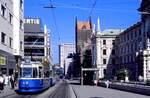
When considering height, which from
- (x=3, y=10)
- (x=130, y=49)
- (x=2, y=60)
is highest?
(x=3, y=10)

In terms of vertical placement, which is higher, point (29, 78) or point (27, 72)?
point (27, 72)

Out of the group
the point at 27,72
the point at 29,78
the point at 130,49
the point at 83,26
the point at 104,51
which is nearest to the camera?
the point at 29,78

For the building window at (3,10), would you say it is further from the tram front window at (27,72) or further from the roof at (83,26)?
the roof at (83,26)

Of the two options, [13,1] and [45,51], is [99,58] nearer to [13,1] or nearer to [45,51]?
[45,51]

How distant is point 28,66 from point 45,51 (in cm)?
9458

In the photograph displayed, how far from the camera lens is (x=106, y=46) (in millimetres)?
140500

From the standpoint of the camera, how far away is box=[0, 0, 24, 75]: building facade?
178 feet

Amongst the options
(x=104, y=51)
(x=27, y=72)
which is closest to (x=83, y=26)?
(x=104, y=51)

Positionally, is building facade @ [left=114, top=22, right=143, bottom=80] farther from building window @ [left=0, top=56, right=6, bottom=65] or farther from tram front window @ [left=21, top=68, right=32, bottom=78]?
tram front window @ [left=21, top=68, right=32, bottom=78]

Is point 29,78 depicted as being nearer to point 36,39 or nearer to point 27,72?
point 27,72

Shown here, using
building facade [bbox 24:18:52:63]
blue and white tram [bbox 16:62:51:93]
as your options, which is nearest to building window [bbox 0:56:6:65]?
blue and white tram [bbox 16:62:51:93]

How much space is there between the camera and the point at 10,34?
203 ft

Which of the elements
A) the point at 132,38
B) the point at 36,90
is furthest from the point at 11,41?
the point at 132,38

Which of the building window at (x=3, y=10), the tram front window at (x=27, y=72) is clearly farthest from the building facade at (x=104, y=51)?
the tram front window at (x=27, y=72)
